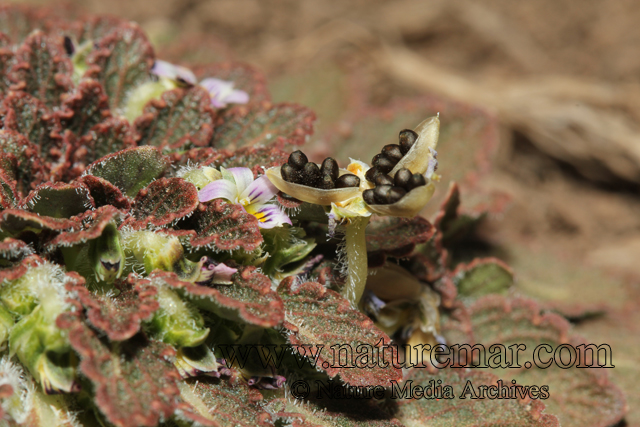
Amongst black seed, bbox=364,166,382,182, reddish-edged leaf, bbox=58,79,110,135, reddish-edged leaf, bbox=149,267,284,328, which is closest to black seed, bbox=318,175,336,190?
black seed, bbox=364,166,382,182

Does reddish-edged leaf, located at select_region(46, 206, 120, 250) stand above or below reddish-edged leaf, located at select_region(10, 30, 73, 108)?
below

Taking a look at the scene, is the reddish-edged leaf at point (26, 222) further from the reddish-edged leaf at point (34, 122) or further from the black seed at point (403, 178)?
the black seed at point (403, 178)

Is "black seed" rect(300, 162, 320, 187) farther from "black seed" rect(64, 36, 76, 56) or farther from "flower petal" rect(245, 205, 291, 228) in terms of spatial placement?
"black seed" rect(64, 36, 76, 56)

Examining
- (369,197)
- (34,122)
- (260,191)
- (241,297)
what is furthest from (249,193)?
(34,122)

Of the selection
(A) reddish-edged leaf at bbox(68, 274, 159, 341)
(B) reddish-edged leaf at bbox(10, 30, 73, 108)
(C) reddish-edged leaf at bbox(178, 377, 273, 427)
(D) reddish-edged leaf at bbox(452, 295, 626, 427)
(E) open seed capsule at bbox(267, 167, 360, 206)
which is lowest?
(D) reddish-edged leaf at bbox(452, 295, 626, 427)

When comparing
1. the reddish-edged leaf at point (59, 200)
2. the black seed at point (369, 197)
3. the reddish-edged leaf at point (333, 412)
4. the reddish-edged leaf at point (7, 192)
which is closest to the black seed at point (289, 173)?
the black seed at point (369, 197)

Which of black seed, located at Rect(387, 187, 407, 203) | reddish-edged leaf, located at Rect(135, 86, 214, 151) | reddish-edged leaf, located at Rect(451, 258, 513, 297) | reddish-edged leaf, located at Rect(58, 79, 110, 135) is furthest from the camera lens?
reddish-edged leaf, located at Rect(451, 258, 513, 297)
